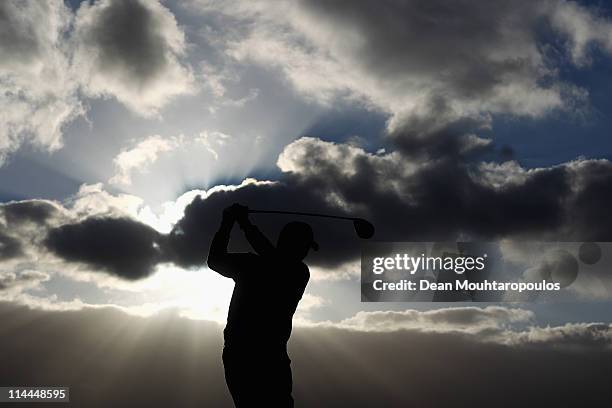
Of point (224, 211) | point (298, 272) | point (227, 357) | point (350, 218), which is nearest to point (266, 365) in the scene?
point (227, 357)

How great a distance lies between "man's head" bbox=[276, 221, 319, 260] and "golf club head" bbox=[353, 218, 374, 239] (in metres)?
2.73

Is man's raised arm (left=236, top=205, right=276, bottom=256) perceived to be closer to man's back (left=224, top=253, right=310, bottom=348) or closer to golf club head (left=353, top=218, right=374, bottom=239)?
man's back (left=224, top=253, right=310, bottom=348)

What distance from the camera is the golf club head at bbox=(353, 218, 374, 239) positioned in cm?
938

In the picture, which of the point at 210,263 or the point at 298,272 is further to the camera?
the point at 298,272

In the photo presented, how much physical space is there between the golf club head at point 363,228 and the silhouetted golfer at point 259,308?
2.64 metres

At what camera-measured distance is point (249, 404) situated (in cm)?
625

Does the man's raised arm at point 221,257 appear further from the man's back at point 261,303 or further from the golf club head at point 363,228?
the golf club head at point 363,228

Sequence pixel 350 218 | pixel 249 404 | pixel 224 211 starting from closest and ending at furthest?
1. pixel 249 404
2. pixel 224 211
3. pixel 350 218

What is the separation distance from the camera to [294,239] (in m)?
6.69

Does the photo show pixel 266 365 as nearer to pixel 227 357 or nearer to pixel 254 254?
pixel 227 357

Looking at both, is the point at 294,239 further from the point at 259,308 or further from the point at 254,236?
the point at 259,308

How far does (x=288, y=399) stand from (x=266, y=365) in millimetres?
463

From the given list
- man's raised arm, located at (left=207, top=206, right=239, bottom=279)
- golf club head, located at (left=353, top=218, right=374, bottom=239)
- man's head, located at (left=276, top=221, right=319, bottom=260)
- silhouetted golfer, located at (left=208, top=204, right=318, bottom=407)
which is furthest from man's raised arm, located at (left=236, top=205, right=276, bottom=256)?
golf club head, located at (left=353, top=218, right=374, bottom=239)

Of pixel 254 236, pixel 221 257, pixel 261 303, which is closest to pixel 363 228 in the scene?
pixel 254 236
